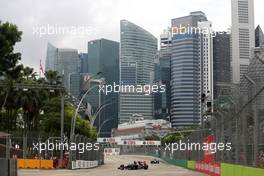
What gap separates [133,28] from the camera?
150 m

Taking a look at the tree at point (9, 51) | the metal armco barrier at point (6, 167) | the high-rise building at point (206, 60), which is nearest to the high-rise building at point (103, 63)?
the high-rise building at point (206, 60)

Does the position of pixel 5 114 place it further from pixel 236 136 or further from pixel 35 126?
pixel 236 136

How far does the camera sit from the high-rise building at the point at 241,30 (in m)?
97.6

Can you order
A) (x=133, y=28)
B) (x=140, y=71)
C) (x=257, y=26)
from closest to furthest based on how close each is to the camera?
(x=257, y=26) < (x=140, y=71) < (x=133, y=28)

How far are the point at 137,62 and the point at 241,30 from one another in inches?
1443

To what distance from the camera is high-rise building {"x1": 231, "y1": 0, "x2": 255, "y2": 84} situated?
320 feet

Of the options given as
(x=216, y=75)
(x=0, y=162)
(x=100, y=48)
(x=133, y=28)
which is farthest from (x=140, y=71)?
(x=0, y=162)

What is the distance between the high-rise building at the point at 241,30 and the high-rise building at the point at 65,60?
2548 cm

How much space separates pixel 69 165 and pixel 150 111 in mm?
105484

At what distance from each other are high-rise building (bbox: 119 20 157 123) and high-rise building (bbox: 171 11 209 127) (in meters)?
9.20

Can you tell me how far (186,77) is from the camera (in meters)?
107
